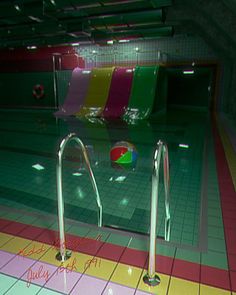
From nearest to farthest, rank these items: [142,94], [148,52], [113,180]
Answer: [113,180], [142,94], [148,52]

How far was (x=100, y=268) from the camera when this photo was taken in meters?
1.48

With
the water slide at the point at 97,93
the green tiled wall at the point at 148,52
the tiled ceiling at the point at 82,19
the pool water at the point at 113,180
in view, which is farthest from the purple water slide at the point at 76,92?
the pool water at the point at 113,180

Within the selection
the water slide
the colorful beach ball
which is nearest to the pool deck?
the colorful beach ball

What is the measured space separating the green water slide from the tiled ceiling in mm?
1489

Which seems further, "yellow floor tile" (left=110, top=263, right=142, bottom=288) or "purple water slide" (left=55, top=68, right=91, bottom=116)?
"purple water slide" (left=55, top=68, right=91, bottom=116)

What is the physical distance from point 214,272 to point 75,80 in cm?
932

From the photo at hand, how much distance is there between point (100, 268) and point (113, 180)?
171 cm

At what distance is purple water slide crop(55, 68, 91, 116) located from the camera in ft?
29.5

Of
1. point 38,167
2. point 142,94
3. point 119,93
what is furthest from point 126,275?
point 119,93

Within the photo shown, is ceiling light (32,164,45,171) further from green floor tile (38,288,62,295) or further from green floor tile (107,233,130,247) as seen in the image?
green floor tile (38,288,62,295)

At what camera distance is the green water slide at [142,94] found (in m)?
7.95

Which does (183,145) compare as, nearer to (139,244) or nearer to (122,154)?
(122,154)

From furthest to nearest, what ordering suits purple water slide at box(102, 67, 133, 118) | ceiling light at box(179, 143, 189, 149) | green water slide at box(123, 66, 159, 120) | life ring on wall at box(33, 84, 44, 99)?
life ring on wall at box(33, 84, 44, 99) < purple water slide at box(102, 67, 133, 118) < green water slide at box(123, 66, 159, 120) < ceiling light at box(179, 143, 189, 149)

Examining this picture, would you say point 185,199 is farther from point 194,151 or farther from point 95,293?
point 194,151
